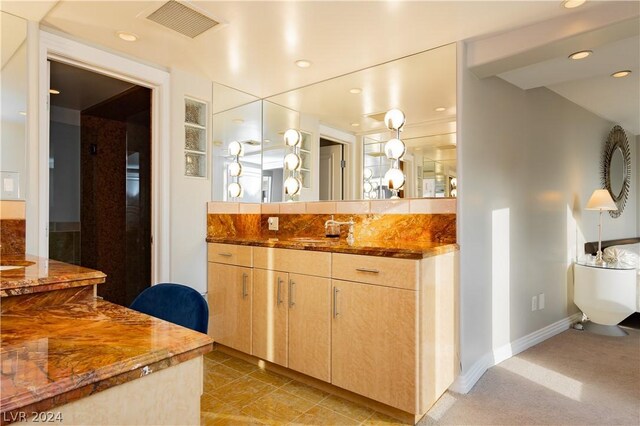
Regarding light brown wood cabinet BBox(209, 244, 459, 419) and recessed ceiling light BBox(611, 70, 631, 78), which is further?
recessed ceiling light BBox(611, 70, 631, 78)

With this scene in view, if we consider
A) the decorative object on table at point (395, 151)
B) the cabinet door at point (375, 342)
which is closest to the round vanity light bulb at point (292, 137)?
the decorative object on table at point (395, 151)

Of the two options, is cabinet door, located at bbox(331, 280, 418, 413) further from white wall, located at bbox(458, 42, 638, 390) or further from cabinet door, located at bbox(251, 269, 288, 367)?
white wall, located at bbox(458, 42, 638, 390)

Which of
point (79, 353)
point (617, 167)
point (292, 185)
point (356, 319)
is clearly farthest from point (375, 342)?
point (617, 167)

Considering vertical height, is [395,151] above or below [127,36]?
below

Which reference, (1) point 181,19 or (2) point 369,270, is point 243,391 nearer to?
(2) point 369,270

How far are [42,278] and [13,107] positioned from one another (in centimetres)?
140

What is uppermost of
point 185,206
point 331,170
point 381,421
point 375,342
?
point 331,170

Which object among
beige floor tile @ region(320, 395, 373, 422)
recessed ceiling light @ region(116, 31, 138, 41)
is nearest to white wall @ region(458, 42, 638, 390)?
beige floor tile @ region(320, 395, 373, 422)

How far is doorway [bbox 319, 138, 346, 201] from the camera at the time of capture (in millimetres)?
2990

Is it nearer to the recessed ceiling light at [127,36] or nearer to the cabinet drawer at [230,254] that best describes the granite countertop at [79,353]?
the cabinet drawer at [230,254]

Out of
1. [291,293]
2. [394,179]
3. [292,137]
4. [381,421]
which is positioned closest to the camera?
[381,421]

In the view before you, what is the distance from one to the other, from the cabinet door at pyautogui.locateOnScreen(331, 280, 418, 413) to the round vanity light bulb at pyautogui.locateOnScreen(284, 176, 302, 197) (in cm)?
127

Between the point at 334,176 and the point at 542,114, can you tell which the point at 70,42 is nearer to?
the point at 334,176

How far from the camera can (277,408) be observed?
212 centimetres
